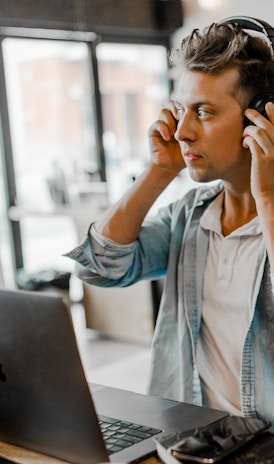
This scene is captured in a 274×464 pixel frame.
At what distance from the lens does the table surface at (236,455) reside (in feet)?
3.06

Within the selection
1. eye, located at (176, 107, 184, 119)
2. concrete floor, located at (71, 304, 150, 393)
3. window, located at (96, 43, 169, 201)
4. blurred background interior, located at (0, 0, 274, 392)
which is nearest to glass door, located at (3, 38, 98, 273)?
blurred background interior, located at (0, 0, 274, 392)

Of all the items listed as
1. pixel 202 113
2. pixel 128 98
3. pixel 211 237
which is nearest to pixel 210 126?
pixel 202 113

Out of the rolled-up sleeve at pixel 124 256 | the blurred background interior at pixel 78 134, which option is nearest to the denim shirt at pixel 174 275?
Answer: the rolled-up sleeve at pixel 124 256

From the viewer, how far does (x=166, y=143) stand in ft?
5.42

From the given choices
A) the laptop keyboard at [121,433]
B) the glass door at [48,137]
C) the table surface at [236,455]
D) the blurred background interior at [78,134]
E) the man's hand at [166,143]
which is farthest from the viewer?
the glass door at [48,137]

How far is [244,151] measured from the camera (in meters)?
1.47

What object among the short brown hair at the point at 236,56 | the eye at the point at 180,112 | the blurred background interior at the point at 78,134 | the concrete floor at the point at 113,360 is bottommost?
the concrete floor at the point at 113,360

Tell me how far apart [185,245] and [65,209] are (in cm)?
354

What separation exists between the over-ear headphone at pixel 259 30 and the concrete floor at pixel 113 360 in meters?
2.11

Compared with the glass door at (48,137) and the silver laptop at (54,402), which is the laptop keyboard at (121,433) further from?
the glass door at (48,137)

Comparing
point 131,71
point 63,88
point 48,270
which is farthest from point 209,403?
point 131,71

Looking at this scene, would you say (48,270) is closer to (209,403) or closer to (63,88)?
(63,88)

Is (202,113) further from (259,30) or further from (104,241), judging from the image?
(104,241)

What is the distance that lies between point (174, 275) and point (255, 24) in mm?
565
